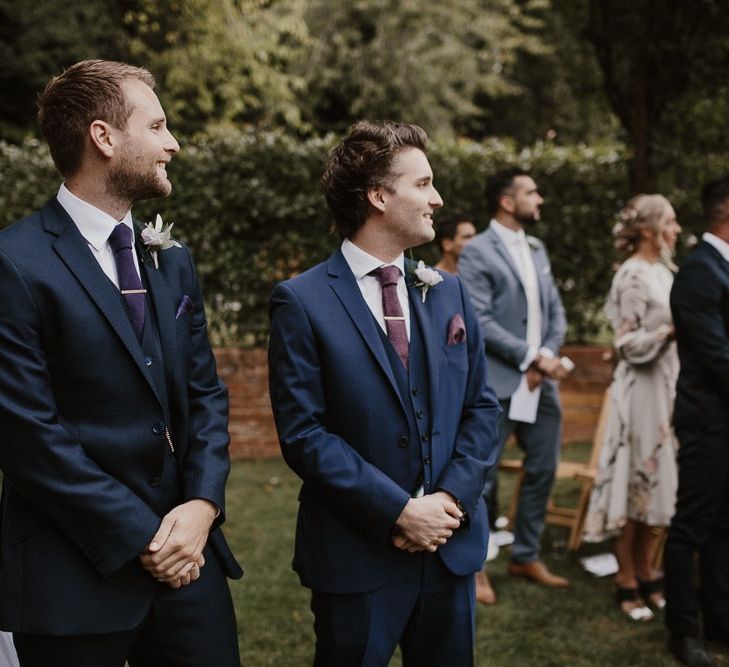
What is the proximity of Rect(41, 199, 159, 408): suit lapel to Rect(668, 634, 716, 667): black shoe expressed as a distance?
321cm

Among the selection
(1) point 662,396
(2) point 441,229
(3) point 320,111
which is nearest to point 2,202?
(2) point 441,229

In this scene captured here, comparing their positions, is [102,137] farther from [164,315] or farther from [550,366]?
[550,366]

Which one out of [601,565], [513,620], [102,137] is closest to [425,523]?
[102,137]

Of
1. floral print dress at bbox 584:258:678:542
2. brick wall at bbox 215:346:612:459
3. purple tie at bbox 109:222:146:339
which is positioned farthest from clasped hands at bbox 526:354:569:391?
brick wall at bbox 215:346:612:459

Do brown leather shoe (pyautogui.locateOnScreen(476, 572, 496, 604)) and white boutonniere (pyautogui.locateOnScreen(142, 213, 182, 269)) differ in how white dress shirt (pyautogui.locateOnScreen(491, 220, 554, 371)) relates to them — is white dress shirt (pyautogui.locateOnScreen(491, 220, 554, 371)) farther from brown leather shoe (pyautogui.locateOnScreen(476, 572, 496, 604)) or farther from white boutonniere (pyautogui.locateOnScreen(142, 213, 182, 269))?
white boutonniere (pyautogui.locateOnScreen(142, 213, 182, 269))

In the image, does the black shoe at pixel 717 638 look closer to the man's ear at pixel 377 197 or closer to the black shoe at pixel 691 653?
the black shoe at pixel 691 653

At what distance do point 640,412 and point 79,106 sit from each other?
12.7ft

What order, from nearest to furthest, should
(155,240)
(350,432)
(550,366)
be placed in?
(155,240) → (350,432) → (550,366)

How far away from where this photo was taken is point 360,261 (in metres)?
2.85

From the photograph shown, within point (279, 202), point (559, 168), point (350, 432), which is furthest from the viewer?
point (559, 168)

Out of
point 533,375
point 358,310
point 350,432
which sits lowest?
point 533,375

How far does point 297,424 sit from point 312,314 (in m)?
0.35

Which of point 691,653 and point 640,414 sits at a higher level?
point 640,414

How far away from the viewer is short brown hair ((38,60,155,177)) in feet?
7.56
